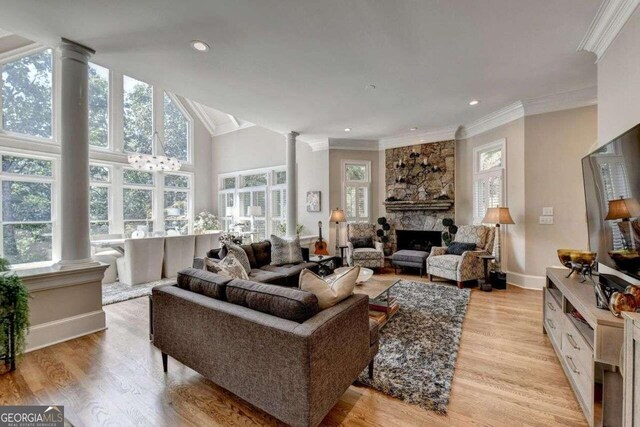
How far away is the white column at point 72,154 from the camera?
2795 millimetres

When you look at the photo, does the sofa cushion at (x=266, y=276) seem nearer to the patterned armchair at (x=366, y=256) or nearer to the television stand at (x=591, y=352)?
the patterned armchair at (x=366, y=256)

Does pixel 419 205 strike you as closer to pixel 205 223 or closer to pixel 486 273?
pixel 486 273

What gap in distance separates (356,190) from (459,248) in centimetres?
269

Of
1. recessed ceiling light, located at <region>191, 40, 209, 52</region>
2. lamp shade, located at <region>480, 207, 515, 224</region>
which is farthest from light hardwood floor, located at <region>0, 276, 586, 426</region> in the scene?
recessed ceiling light, located at <region>191, 40, 209, 52</region>

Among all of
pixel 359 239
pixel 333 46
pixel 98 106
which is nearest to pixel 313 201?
pixel 359 239

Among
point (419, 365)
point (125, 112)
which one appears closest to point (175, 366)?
point (419, 365)

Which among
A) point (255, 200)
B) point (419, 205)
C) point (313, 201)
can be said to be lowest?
point (419, 205)

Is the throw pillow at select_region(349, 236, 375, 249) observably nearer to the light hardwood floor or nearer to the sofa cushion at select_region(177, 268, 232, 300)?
the light hardwood floor

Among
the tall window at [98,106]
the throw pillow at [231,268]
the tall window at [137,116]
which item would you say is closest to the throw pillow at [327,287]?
the throw pillow at [231,268]

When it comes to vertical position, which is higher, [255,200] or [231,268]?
[255,200]

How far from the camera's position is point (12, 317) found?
2219 mm

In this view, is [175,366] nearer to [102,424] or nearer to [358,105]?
[102,424]

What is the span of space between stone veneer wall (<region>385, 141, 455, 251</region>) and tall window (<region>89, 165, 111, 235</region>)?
6.94 m

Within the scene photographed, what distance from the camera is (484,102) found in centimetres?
437
